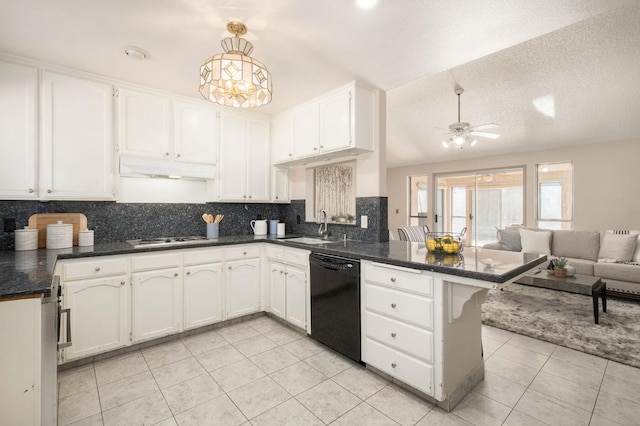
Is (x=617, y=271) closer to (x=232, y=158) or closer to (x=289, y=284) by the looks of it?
(x=289, y=284)

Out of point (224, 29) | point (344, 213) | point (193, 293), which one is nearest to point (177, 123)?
point (224, 29)

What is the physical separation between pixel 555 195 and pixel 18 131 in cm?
762

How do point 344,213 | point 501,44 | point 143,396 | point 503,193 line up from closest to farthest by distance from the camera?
point 143,396, point 501,44, point 344,213, point 503,193

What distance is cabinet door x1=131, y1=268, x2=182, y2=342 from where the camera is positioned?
8.50 ft

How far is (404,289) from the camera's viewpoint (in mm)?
1997

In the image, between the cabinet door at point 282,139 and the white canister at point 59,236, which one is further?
the cabinet door at point 282,139

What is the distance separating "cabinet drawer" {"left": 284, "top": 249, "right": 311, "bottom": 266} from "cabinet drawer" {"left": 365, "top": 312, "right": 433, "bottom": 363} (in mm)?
808

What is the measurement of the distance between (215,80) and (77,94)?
1671 millimetres

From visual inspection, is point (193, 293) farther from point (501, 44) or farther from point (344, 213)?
point (501, 44)

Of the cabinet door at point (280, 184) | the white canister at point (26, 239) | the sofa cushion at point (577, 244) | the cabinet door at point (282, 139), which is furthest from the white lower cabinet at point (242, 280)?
the sofa cushion at point (577, 244)

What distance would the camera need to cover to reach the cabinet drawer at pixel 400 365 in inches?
73.7

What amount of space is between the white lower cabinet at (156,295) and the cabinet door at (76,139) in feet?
2.57

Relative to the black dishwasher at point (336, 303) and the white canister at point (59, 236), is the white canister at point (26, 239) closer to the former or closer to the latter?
the white canister at point (59, 236)

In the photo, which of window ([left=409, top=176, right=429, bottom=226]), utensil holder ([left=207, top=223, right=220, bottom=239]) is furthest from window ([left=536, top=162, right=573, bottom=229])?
utensil holder ([left=207, top=223, right=220, bottom=239])
